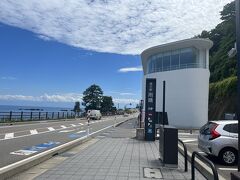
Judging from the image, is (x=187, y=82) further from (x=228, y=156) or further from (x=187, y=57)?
(x=228, y=156)

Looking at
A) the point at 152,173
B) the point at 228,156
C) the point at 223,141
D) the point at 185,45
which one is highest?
the point at 185,45

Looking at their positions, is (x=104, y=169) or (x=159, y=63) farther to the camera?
(x=159, y=63)

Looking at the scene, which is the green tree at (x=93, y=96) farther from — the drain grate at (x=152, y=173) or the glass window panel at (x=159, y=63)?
the drain grate at (x=152, y=173)

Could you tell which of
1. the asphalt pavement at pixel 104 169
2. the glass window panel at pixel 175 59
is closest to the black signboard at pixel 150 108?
the asphalt pavement at pixel 104 169

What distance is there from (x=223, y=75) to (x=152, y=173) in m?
44.9

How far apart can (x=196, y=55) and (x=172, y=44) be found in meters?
3.33

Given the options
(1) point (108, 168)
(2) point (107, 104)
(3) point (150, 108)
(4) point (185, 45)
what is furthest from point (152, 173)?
(2) point (107, 104)

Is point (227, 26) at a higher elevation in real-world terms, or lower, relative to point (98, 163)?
higher

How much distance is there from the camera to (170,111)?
41125mm

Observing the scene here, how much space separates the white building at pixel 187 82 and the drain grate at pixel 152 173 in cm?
3012

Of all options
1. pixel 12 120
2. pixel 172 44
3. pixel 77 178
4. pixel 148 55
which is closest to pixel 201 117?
pixel 172 44

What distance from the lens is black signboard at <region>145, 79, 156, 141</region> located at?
1978 cm

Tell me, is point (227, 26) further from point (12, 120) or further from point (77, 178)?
point (77, 178)

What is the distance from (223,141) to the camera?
11.6m
